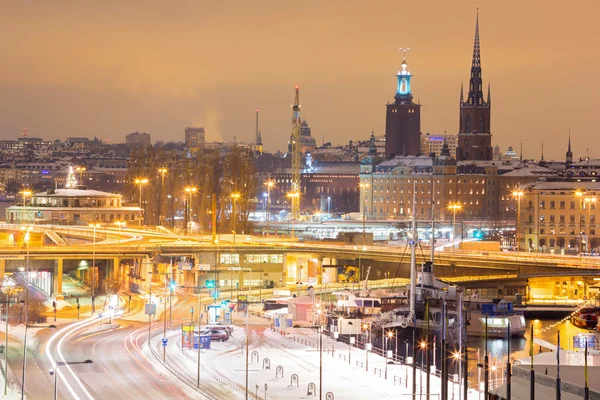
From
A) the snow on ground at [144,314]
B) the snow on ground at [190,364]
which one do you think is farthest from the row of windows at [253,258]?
the snow on ground at [190,364]

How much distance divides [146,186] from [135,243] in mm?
26396

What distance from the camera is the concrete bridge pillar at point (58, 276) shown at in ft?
187

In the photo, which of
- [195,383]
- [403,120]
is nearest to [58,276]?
[195,383]

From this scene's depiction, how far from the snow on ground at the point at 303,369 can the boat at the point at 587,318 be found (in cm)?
1214

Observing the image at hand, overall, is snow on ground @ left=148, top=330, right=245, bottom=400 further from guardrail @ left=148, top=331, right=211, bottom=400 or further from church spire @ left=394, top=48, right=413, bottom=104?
church spire @ left=394, top=48, right=413, bottom=104

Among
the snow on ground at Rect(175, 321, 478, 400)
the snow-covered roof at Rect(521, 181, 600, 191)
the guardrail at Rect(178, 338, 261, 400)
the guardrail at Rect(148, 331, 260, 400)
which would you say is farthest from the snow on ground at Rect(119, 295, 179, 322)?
the snow-covered roof at Rect(521, 181, 600, 191)

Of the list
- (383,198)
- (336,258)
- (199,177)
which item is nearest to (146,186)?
(199,177)

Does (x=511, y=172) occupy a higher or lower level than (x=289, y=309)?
higher

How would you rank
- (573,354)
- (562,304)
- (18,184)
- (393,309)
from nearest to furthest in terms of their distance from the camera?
(573,354) → (393,309) → (562,304) → (18,184)

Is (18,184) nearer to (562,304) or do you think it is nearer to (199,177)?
(199,177)

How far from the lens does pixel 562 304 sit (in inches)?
2367

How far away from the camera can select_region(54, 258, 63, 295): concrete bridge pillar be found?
2240 inches

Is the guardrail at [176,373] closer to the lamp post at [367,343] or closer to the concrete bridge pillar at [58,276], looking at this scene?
the lamp post at [367,343]

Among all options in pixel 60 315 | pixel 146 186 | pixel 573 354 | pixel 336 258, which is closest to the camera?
pixel 573 354
